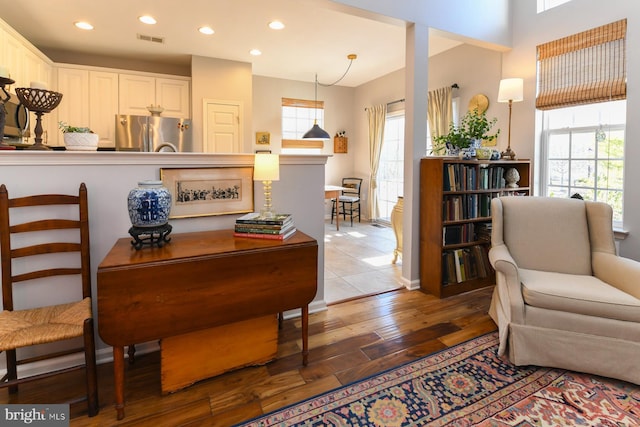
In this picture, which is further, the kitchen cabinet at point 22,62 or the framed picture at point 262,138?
the framed picture at point 262,138

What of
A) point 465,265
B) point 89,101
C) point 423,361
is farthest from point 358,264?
point 89,101

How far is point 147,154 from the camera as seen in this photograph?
185 centimetres

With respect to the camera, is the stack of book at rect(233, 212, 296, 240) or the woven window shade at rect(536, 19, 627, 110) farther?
the woven window shade at rect(536, 19, 627, 110)

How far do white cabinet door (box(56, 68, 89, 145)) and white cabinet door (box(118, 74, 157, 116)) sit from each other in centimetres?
40

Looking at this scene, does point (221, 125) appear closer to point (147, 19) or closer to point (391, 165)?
point (147, 19)

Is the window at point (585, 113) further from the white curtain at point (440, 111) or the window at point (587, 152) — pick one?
the white curtain at point (440, 111)

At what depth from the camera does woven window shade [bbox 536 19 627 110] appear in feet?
9.07

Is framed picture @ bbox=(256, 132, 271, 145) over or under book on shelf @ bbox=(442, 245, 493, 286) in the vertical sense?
over

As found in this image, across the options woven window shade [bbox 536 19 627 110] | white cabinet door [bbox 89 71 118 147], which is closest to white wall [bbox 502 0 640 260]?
woven window shade [bbox 536 19 627 110]

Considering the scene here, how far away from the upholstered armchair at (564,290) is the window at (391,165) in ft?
11.3

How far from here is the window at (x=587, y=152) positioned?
2.91 metres

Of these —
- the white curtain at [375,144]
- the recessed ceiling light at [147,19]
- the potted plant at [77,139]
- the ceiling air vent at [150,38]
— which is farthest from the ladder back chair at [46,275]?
the white curtain at [375,144]

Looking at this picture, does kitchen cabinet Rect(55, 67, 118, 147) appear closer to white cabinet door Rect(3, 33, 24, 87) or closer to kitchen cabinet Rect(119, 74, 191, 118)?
kitchen cabinet Rect(119, 74, 191, 118)

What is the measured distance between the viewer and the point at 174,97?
188 inches
